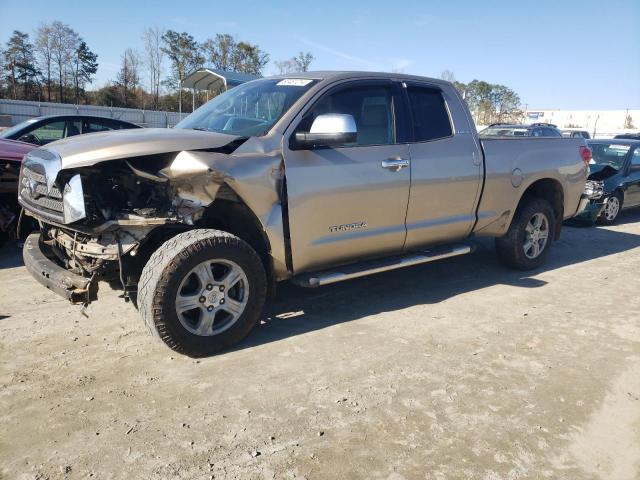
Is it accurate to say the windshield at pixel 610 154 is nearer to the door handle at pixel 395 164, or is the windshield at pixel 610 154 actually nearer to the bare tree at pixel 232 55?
the door handle at pixel 395 164

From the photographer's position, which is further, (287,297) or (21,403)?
(287,297)

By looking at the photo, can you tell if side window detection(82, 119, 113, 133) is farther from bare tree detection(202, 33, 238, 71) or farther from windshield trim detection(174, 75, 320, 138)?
bare tree detection(202, 33, 238, 71)

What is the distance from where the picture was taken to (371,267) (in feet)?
13.8

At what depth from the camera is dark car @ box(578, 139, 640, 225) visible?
900 cm

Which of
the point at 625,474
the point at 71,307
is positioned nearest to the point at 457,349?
the point at 625,474

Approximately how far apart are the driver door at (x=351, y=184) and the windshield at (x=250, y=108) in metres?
0.22

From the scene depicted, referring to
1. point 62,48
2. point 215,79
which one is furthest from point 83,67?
point 215,79

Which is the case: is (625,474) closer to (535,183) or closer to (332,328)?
(332,328)

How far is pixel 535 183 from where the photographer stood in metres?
5.77

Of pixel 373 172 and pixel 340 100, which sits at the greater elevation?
pixel 340 100

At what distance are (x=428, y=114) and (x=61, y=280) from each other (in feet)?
11.0

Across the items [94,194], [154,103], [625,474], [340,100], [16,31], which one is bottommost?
[625,474]

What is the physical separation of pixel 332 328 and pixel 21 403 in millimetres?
2175

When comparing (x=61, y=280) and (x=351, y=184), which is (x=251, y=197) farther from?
(x=61, y=280)
